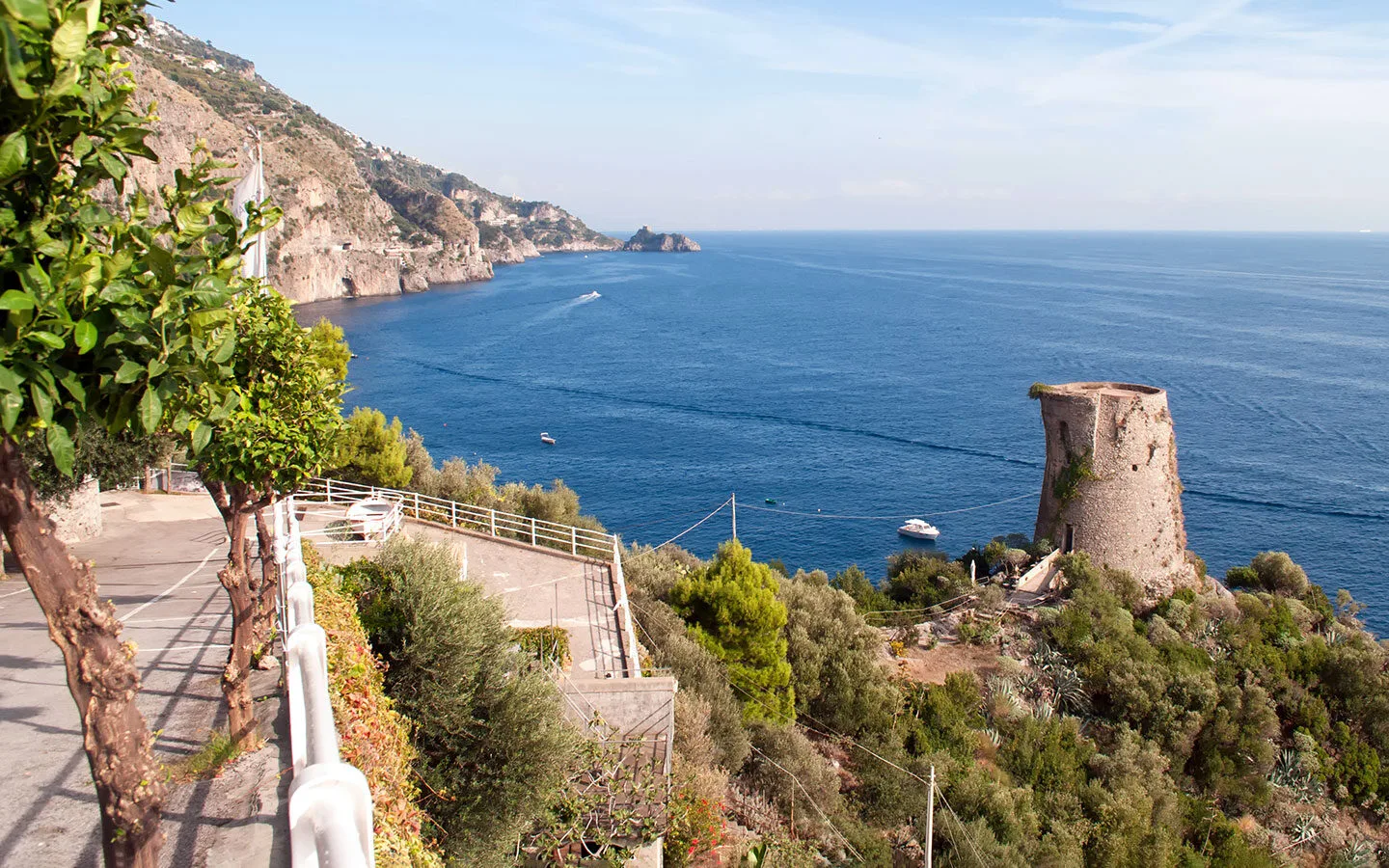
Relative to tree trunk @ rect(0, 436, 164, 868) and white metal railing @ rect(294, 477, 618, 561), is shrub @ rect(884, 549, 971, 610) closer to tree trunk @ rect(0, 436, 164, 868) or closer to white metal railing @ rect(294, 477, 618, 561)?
white metal railing @ rect(294, 477, 618, 561)

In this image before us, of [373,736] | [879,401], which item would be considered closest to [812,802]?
[373,736]

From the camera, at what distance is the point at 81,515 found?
15109 mm

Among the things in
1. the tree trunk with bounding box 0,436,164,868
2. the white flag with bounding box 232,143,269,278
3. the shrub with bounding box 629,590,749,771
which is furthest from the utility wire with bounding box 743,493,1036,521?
the tree trunk with bounding box 0,436,164,868

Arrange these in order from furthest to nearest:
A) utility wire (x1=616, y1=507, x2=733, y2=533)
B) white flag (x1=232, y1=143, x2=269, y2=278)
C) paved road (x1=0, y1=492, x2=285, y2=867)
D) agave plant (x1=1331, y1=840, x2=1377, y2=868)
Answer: utility wire (x1=616, y1=507, x2=733, y2=533)
agave plant (x1=1331, y1=840, x2=1377, y2=868)
white flag (x1=232, y1=143, x2=269, y2=278)
paved road (x1=0, y1=492, x2=285, y2=867)

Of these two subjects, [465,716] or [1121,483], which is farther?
[1121,483]

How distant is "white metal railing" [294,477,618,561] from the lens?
16.9 metres

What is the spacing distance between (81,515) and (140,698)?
31.0ft

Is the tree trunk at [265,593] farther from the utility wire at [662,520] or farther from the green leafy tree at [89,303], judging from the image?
the utility wire at [662,520]

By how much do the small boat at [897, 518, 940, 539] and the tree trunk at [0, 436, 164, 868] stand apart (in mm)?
35476

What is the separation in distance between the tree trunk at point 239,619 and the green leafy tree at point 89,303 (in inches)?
89.6

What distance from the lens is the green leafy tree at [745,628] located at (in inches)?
615

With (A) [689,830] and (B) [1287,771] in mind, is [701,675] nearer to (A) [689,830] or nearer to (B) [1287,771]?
(A) [689,830]

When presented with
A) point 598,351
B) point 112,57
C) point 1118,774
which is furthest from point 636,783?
point 598,351

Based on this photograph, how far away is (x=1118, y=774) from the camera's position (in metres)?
16.7
